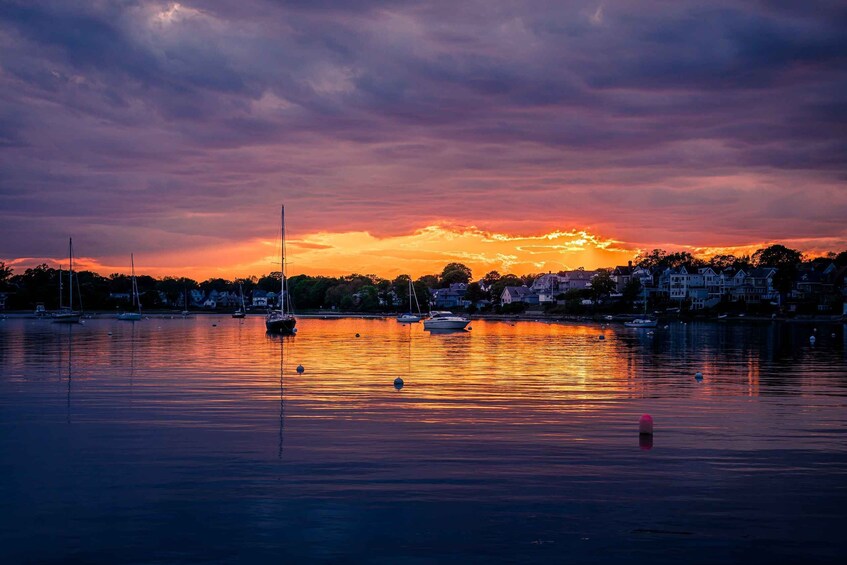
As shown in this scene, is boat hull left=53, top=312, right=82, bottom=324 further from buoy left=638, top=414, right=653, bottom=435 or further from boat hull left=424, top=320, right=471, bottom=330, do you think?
buoy left=638, top=414, right=653, bottom=435

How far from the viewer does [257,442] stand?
2308cm

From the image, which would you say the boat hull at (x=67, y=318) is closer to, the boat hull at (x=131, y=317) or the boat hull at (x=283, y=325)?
the boat hull at (x=131, y=317)

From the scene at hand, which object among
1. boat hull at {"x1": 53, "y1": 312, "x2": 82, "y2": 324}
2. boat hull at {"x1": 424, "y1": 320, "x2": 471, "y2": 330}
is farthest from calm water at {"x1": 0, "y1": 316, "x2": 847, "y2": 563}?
boat hull at {"x1": 53, "y1": 312, "x2": 82, "y2": 324}

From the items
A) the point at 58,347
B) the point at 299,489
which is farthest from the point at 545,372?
the point at 58,347

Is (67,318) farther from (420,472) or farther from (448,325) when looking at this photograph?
(420,472)

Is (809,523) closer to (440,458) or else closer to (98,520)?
(440,458)

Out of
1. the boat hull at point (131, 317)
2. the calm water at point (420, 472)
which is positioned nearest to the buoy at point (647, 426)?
the calm water at point (420, 472)

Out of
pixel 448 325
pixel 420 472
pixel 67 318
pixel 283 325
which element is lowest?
pixel 420 472

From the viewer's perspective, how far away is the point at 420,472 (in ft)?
63.2

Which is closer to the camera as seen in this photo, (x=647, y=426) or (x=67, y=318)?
(x=647, y=426)

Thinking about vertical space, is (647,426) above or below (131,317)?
above

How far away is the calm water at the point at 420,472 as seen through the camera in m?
14.1

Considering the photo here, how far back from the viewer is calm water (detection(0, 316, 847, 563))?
1413 cm

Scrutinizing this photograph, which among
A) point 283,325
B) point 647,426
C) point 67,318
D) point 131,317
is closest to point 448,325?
point 283,325
